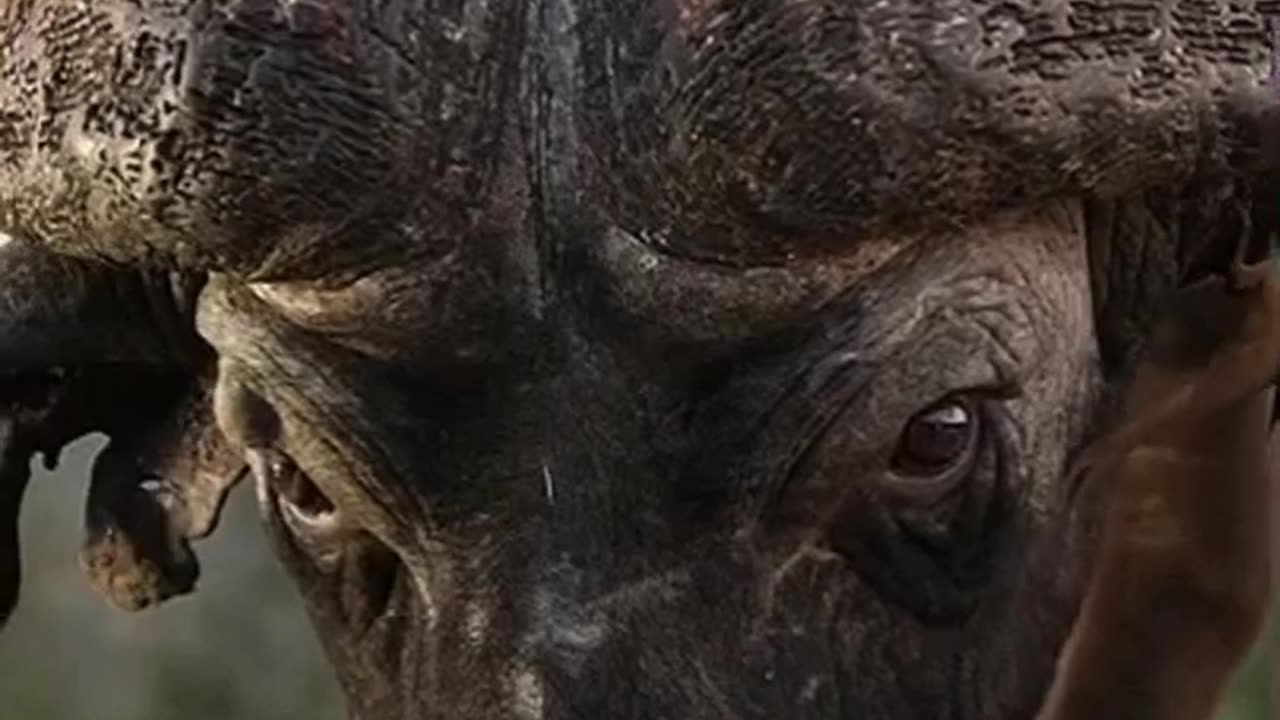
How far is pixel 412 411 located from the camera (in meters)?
2.19

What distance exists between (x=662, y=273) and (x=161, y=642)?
3973 mm

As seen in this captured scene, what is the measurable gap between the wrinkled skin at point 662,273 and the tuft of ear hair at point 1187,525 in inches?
6.5

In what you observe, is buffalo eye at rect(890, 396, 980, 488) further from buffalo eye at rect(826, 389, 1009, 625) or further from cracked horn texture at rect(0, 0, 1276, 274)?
cracked horn texture at rect(0, 0, 1276, 274)

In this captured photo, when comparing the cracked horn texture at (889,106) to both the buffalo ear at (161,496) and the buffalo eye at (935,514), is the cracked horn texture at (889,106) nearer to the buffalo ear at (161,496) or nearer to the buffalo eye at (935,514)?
the buffalo eye at (935,514)

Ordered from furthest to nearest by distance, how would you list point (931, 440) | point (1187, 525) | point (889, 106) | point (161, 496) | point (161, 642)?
point (161, 642)
point (1187, 525)
point (161, 496)
point (931, 440)
point (889, 106)

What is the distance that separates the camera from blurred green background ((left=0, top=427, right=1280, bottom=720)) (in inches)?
231

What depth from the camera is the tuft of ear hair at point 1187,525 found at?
251cm

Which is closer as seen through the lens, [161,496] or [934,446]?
[934,446]

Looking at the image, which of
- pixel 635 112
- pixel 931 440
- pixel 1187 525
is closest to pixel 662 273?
pixel 635 112

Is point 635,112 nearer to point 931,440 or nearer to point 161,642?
point 931,440

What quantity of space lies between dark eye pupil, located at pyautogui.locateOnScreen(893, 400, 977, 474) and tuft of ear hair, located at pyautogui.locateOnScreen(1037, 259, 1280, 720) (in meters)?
0.25

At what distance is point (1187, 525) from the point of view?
300 cm

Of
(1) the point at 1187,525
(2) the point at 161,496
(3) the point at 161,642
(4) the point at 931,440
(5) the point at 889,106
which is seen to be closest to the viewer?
(5) the point at 889,106

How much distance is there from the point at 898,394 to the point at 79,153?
537mm
